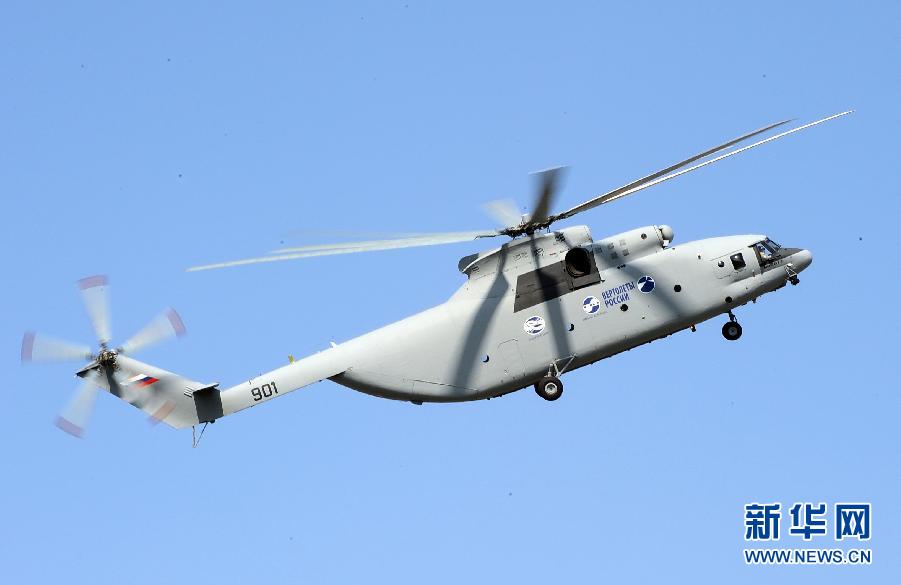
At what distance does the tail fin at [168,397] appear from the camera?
43.8 metres

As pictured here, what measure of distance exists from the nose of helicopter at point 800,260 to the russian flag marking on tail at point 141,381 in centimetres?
1884

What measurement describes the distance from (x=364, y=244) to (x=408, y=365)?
14.4ft

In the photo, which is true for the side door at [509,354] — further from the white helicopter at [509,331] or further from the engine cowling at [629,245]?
the engine cowling at [629,245]

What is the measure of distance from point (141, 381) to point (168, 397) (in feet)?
2.90

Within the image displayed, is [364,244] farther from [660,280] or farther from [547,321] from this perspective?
[660,280]

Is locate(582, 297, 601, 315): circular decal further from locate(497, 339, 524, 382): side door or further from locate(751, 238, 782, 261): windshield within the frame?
locate(751, 238, 782, 261): windshield

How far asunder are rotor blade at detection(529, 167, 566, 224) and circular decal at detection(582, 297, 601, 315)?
104 inches

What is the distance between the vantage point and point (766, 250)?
149 ft

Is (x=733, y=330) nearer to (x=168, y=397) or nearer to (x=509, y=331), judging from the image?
(x=509, y=331)

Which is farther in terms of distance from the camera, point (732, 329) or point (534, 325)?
point (732, 329)

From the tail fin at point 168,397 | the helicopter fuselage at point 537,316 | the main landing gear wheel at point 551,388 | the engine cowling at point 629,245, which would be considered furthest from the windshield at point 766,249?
the tail fin at point 168,397

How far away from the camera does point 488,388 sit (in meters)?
44.1

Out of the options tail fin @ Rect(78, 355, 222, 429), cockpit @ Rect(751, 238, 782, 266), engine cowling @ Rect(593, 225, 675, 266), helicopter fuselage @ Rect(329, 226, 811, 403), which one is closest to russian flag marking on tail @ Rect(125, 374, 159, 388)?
tail fin @ Rect(78, 355, 222, 429)

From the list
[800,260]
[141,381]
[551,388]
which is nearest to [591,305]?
[551,388]
